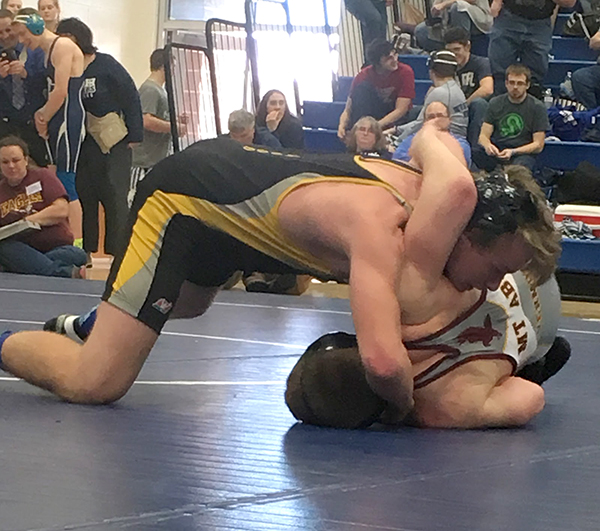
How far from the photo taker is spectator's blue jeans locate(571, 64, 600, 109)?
25.7 feet

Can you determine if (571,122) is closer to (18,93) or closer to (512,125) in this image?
(512,125)

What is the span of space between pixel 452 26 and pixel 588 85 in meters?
1.10

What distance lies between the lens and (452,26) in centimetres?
827

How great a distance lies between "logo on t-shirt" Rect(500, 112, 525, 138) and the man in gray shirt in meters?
2.65

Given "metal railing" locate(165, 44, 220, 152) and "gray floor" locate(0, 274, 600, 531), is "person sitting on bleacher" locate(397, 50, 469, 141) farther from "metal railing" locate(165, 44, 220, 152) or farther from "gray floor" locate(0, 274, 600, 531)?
"gray floor" locate(0, 274, 600, 531)

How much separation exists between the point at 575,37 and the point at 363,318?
7.44 metres

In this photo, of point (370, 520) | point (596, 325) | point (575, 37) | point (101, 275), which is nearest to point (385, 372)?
point (370, 520)

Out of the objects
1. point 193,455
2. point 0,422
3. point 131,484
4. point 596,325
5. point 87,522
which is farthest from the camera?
point 596,325

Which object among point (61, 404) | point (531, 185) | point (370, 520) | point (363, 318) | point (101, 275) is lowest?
point (101, 275)

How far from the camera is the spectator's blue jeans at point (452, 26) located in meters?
8.31

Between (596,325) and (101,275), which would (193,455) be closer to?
(596,325)

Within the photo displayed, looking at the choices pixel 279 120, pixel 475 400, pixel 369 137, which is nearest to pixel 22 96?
pixel 279 120

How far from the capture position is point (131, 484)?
1.97m

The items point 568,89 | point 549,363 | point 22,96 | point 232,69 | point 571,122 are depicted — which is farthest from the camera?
point 232,69
